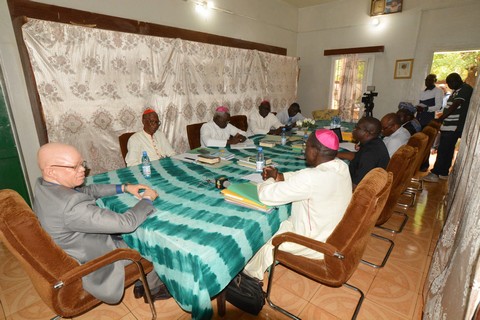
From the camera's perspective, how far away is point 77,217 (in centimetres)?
123

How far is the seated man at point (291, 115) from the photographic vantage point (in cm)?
545

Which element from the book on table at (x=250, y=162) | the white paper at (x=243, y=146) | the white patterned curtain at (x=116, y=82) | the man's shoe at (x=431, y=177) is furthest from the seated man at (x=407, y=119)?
the white patterned curtain at (x=116, y=82)

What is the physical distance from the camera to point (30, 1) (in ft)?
9.05

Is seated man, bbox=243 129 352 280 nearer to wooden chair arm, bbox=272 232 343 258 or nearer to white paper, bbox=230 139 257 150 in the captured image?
wooden chair arm, bbox=272 232 343 258

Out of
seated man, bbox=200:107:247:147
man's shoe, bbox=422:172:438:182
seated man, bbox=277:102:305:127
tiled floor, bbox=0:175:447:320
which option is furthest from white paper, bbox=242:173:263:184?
man's shoe, bbox=422:172:438:182

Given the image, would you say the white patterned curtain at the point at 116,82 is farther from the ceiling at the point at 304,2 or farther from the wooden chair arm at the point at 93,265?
the ceiling at the point at 304,2

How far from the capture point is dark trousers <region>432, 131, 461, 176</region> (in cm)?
436

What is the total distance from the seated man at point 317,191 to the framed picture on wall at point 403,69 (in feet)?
19.0

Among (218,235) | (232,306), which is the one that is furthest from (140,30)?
(232,306)

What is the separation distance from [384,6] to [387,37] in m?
0.71

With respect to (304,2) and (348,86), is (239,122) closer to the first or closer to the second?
(348,86)

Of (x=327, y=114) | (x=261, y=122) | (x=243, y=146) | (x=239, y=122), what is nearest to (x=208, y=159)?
(x=243, y=146)

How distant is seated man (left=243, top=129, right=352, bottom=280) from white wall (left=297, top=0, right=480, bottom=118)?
19.0 feet

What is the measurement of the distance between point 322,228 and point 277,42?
625 centimetres
